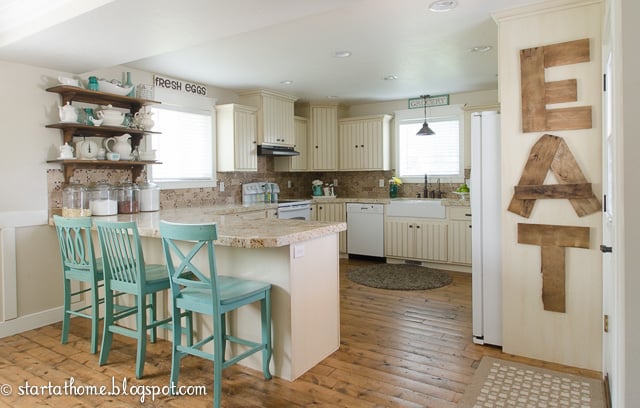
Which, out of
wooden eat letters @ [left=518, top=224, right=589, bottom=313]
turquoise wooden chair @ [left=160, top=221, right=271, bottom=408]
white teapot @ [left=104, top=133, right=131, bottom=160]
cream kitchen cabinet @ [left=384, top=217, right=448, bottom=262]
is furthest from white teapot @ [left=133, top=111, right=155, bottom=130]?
wooden eat letters @ [left=518, top=224, right=589, bottom=313]

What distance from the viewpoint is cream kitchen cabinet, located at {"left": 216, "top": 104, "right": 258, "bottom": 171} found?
517 centimetres

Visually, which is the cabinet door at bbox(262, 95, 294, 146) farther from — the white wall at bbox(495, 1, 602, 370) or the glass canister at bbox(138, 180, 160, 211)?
the white wall at bbox(495, 1, 602, 370)

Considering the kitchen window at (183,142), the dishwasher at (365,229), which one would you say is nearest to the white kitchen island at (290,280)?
the kitchen window at (183,142)

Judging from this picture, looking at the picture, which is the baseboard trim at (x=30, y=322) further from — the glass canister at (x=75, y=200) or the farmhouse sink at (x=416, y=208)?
the farmhouse sink at (x=416, y=208)

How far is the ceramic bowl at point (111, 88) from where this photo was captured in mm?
3732

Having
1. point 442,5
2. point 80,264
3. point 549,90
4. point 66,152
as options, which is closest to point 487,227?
point 549,90

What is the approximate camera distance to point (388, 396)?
2295 millimetres

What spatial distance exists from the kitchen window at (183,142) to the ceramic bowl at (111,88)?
61cm

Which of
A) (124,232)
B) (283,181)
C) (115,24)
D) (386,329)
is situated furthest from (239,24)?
(283,181)

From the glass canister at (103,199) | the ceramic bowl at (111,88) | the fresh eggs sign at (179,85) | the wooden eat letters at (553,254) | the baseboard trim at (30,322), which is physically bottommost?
the baseboard trim at (30,322)

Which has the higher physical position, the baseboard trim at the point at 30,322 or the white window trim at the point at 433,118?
the white window trim at the point at 433,118

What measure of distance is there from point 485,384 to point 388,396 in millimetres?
599

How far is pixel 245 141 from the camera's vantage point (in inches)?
211

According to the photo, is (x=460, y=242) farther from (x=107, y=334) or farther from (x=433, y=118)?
(x=107, y=334)
